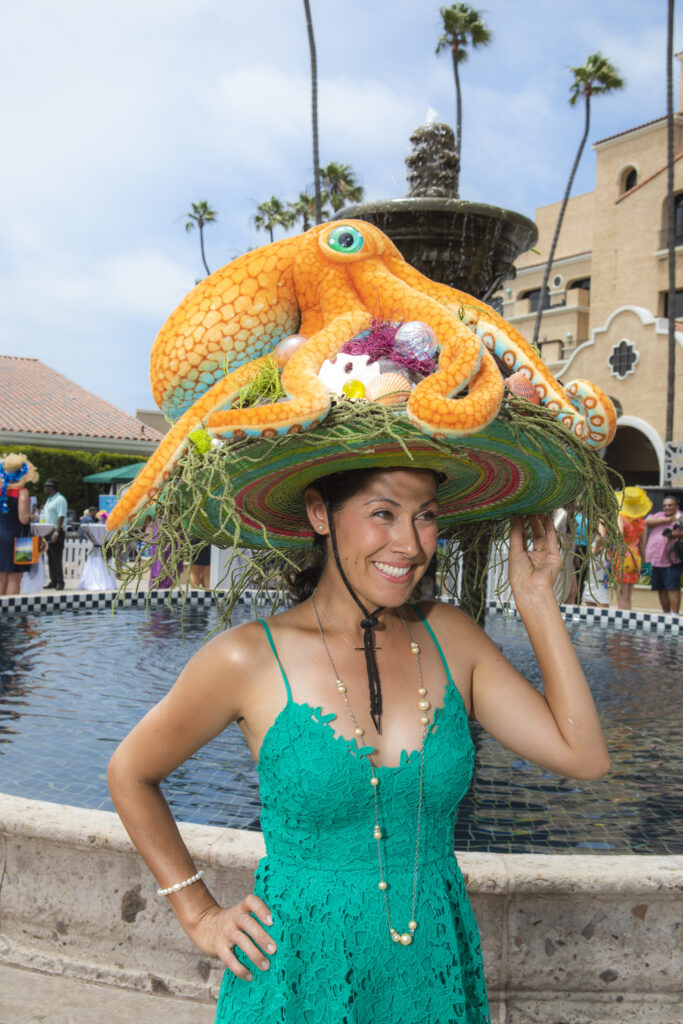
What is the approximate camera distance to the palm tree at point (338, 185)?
36812 millimetres

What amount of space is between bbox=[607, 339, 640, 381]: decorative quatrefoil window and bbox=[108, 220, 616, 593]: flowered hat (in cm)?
2473

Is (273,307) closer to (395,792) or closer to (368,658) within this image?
(368,658)

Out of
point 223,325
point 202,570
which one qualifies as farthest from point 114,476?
point 223,325

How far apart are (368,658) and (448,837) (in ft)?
1.36

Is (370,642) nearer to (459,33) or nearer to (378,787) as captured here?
(378,787)

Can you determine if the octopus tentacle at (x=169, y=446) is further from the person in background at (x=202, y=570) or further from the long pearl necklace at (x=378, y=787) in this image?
the person in background at (x=202, y=570)

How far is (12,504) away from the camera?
9.68 meters

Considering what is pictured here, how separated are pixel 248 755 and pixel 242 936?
10.3ft

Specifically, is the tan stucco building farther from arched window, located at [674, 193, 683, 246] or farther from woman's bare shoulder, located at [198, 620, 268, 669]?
woman's bare shoulder, located at [198, 620, 268, 669]

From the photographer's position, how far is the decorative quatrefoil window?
2505cm

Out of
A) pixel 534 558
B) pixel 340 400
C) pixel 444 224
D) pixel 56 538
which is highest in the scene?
pixel 444 224

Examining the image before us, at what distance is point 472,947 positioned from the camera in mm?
1683

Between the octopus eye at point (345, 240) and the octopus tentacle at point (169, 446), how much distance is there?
427 mm

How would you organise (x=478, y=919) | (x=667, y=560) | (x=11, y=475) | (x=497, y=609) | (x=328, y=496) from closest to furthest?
(x=328, y=496)
(x=478, y=919)
(x=11, y=475)
(x=497, y=609)
(x=667, y=560)
